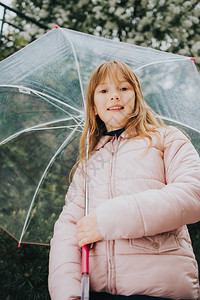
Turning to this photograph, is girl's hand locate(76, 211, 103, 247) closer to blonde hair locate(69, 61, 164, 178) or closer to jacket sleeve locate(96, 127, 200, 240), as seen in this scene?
jacket sleeve locate(96, 127, 200, 240)

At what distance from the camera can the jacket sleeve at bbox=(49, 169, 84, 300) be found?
1339mm

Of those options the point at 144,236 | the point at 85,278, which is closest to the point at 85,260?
the point at 85,278

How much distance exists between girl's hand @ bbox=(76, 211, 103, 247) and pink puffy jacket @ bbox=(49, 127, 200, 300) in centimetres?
6

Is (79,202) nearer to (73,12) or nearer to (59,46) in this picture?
(59,46)

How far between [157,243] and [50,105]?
40.4 inches

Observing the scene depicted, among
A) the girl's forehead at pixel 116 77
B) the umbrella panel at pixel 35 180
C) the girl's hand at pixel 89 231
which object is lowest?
the girl's hand at pixel 89 231

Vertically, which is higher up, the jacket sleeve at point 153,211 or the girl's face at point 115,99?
the girl's face at point 115,99

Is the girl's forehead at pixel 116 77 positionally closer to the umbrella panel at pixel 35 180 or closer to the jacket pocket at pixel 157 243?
the umbrella panel at pixel 35 180

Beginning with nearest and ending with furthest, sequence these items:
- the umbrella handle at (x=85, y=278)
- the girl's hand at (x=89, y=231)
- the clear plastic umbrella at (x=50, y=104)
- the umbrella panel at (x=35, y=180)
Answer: the umbrella handle at (x=85, y=278)
the girl's hand at (x=89, y=231)
the clear plastic umbrella at (x=50, y=104)
the umbrella panel at (x=35, y=180)

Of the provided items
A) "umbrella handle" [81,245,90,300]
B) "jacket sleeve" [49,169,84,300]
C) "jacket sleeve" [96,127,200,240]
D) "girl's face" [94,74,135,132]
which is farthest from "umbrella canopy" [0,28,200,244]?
"umbrella handle" [81,245,90,300]

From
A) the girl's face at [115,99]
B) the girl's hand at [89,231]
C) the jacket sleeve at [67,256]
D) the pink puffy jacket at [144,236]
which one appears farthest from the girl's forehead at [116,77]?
the girl's hand at [89,231]

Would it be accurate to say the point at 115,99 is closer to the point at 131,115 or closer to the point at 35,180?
the point at 131,115

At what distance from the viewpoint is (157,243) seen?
126 cm

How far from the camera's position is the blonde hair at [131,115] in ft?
5.48
